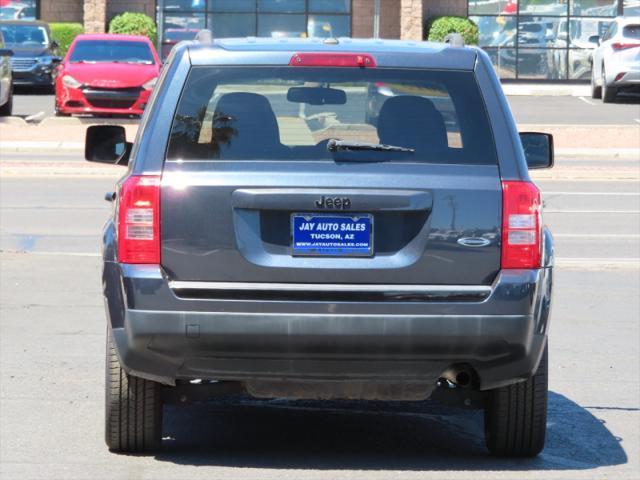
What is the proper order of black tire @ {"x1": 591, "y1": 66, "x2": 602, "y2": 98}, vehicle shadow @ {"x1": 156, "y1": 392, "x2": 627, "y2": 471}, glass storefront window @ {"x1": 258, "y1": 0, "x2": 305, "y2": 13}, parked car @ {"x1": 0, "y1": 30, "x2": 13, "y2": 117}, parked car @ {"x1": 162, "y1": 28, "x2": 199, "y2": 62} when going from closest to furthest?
vehicle shadow @ {"x1": 156, "y1": 392, "x2": 627, "y2": 471} < parked car @ {"x1": 0, "y1": 30, "x2": 13, "y2": 117} < black tire @ {"x1": 591, "y1": 66, "x2": 602, "y2": 98} < parked car @ {"x1": 162, "y1": 28, "x2": 199, "y2": 62} < glass storefront window @ {"x1": 258, "y1": 0, "x2": 305, "y2": 13}

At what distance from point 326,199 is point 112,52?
22690 millimetres

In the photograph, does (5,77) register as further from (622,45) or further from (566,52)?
(566,52)

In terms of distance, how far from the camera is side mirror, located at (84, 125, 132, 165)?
7.18 metres

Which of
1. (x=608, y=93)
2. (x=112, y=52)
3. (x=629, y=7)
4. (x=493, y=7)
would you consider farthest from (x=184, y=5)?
(x=112, y=52)

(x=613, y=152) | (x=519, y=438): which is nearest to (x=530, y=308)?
(x=519, y=438)

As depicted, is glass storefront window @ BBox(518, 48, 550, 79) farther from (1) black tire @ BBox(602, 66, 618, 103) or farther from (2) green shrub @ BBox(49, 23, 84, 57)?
(2) green shrub @ BBox(49, 23, 84, 57)

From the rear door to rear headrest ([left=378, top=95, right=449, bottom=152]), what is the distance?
0.7 inches

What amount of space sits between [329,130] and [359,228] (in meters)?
0.70

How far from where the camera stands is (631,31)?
34.4 metres

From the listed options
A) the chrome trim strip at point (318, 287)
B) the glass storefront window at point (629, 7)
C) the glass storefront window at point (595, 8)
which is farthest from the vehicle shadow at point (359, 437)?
the glass storefront window at point (629, 7)

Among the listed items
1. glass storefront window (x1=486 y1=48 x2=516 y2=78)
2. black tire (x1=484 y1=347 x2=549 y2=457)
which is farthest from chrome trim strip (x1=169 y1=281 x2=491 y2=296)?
glass storefront window (x1=486 y1=48 x2=516 y2=78)

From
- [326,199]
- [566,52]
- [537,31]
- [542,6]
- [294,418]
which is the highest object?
[542,6]

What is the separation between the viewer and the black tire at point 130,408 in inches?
241

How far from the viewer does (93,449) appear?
6.40 metres
